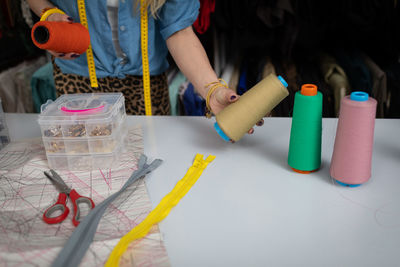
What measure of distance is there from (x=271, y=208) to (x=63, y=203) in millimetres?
347

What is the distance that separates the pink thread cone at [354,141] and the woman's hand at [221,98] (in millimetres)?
209

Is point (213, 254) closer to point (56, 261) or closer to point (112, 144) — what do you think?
point (56, 261)

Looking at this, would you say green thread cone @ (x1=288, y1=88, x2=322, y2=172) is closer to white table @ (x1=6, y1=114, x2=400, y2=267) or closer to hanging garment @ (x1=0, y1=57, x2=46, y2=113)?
white table @ (x1=6, y1=114, x2=400, y2=267)

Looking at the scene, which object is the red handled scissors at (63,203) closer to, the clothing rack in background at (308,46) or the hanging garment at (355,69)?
the clothing rack in background at (308,46)

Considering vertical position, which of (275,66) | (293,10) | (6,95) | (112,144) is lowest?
(6,95)

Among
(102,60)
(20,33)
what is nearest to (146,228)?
(102,60)

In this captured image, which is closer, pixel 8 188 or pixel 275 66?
pixel 8 188

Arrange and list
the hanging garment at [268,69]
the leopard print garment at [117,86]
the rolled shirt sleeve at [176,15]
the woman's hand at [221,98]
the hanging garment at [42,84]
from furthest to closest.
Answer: the hanging garment at [42,84], the hanging garment at [268,69], the leopard print garment at [117,86], the rolled shirt sleeve at [176,15], the woman's hand at [221,98]

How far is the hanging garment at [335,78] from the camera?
1361 mm

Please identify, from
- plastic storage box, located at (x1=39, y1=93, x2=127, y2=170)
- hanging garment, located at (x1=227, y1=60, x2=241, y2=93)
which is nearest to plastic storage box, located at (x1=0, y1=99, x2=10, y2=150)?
plastic storage box, located at (x1=39, y1=93, x2=127, y2=170)

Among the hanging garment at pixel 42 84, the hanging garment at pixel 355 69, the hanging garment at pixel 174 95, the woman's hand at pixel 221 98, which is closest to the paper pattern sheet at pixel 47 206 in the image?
the woman's hand at pixel 221 98

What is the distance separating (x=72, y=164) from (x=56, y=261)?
0.85 feet

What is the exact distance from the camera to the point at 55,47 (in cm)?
73

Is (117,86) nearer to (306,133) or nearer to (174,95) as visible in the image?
(174,95)
